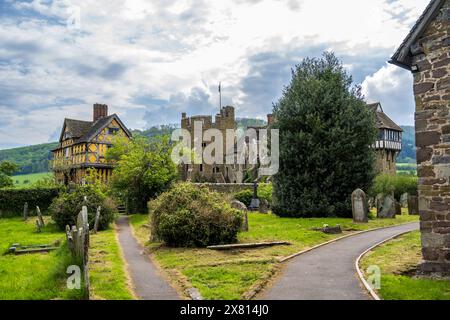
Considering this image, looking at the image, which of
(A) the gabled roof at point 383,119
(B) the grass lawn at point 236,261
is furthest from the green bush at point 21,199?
(A) the gabled roof at point 383,119

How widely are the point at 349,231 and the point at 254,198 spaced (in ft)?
52.5

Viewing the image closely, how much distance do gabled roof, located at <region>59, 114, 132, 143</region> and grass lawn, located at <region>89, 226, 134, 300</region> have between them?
34.6 metres

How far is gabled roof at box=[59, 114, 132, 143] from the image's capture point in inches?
Result: 2124

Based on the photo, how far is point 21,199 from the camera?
129ft

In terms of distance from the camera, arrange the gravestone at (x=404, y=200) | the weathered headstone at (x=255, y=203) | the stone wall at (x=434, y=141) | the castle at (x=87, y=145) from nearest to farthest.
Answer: the stone wall at (x=434, y=141) < the weathered headstone at (x=255, y=203) < the gravestone at (x=404, y=200) < the castle at (x=87, y=145)

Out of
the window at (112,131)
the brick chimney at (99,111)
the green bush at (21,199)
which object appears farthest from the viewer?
the brick chimney at (99,111)

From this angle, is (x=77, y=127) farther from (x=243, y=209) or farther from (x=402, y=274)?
(x=402, y=274)

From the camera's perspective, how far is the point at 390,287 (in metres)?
10.8

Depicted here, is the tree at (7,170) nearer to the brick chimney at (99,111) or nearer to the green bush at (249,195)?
the brick chimney at (99,111)

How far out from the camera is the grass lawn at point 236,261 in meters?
11.2

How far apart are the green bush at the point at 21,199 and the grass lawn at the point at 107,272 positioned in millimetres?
20972

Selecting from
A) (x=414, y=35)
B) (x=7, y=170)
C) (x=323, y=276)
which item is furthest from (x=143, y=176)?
(x=7, y=170)

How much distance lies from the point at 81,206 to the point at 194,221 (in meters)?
13.3

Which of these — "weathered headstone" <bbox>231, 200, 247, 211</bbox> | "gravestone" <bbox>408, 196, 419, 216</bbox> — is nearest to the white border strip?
"weathered headstone" <bbox>231, 200, 247, 211</bbox>
